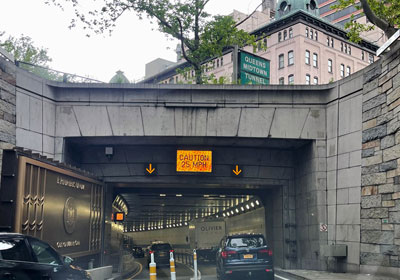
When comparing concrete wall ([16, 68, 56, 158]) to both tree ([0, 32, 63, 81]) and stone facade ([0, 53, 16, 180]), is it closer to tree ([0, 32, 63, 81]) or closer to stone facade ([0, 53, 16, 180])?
stone facade ([0, 53, 16, 180])

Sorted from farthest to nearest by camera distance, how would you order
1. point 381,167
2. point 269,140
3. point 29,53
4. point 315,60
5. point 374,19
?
point 315,60
point 29,53
point 269,140
point 374,19
point 381,167

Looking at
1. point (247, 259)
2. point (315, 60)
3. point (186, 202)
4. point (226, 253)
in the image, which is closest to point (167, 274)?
point (226, 253)

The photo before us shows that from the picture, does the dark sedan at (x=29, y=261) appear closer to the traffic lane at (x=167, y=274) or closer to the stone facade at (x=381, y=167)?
the stone facade at (x=381, y=167)

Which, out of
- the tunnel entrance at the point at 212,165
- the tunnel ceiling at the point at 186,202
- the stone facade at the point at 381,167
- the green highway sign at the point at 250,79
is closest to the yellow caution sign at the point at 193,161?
the tunnel entrance at the point at 212,165

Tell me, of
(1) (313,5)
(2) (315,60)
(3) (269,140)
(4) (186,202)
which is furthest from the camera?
(1) (313,5)

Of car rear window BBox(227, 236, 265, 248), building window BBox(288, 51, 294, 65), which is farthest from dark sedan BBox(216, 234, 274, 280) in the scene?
building window BBox(288, 51, 294, 65)

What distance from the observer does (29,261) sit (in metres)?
8.41

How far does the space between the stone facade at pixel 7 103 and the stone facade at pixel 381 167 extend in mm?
12028

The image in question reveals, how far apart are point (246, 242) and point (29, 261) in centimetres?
921

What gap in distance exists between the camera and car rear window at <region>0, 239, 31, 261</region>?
26.1 feet

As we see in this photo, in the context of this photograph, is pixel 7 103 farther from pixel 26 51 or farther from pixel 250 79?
pixel 26 51

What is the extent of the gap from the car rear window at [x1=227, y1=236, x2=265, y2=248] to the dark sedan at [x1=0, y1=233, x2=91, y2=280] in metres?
7.64

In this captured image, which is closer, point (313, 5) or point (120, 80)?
point (120, 80)

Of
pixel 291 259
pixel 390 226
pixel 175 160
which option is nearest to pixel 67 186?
pixel 175 160
